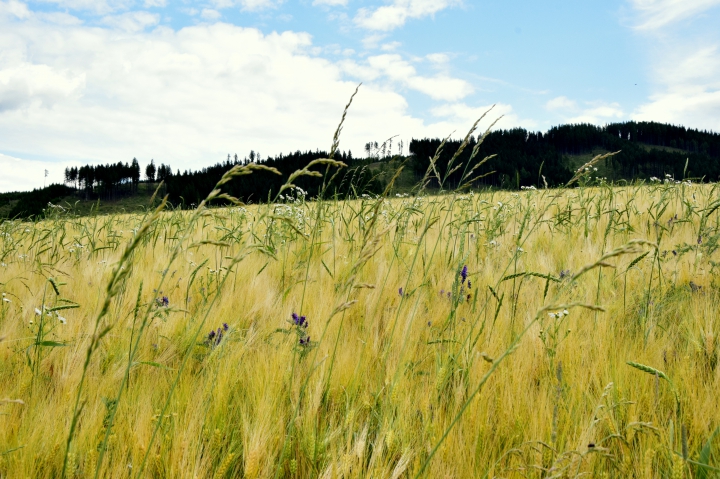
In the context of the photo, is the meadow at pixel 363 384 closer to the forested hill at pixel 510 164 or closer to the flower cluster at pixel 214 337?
the flower cluster at pixel 214 337

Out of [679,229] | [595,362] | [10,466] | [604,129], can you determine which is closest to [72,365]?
[10,466]

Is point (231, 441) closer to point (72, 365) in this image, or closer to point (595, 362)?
point (72, 365)

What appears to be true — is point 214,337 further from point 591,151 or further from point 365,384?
point 591,151

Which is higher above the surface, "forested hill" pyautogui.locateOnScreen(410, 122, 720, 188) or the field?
"forested hill" pyautogui.locateOnScreen(410, 122, 720, 188)

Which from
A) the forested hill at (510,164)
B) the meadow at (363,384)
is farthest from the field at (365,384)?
the forested hill at (510,164)

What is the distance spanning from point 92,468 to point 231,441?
40 centimetres

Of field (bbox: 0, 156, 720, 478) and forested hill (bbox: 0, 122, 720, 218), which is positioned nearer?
field (bbox: 0, 156, 720, 478)

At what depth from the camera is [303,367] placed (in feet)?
5.83

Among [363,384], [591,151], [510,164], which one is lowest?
[363,384]

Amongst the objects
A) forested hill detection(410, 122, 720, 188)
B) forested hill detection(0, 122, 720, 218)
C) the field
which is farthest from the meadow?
forested hill detection(410, 122, 720, 188)

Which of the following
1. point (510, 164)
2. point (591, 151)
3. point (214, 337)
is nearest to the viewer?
point (214, 337)

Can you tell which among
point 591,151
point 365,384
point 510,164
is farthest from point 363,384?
point 591,151

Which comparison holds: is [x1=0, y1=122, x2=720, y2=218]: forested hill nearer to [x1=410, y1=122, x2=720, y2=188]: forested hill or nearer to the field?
[x1=410, y1=122, x2=720, y2=188]: forested hill

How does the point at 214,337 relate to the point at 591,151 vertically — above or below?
below
